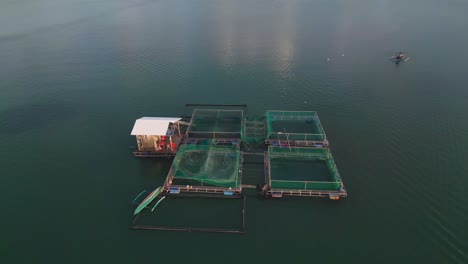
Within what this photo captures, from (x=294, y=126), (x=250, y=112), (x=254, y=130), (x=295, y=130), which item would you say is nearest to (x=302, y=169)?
(x=295, y=130)

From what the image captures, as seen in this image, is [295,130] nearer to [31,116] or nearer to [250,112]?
[250,112]

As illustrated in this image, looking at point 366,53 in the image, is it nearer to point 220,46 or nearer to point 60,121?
point 220,46

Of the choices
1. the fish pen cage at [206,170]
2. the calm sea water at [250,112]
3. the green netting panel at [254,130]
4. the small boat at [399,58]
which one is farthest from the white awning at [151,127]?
the small boat at [399,58]

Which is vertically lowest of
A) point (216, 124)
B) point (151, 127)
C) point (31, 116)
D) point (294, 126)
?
point (151, 127)

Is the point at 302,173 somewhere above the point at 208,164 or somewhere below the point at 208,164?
below

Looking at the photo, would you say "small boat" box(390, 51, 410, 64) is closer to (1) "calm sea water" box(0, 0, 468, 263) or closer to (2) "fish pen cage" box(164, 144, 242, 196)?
(1) "calm sea water" box(0, 0, 468, 263)

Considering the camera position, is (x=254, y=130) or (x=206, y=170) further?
(x=254, y=130)

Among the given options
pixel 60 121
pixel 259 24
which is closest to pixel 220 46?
pixel 259 24

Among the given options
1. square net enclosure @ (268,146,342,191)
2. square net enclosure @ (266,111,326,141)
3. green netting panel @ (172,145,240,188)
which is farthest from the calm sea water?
square net enclosure @ (266,111,326,141)
